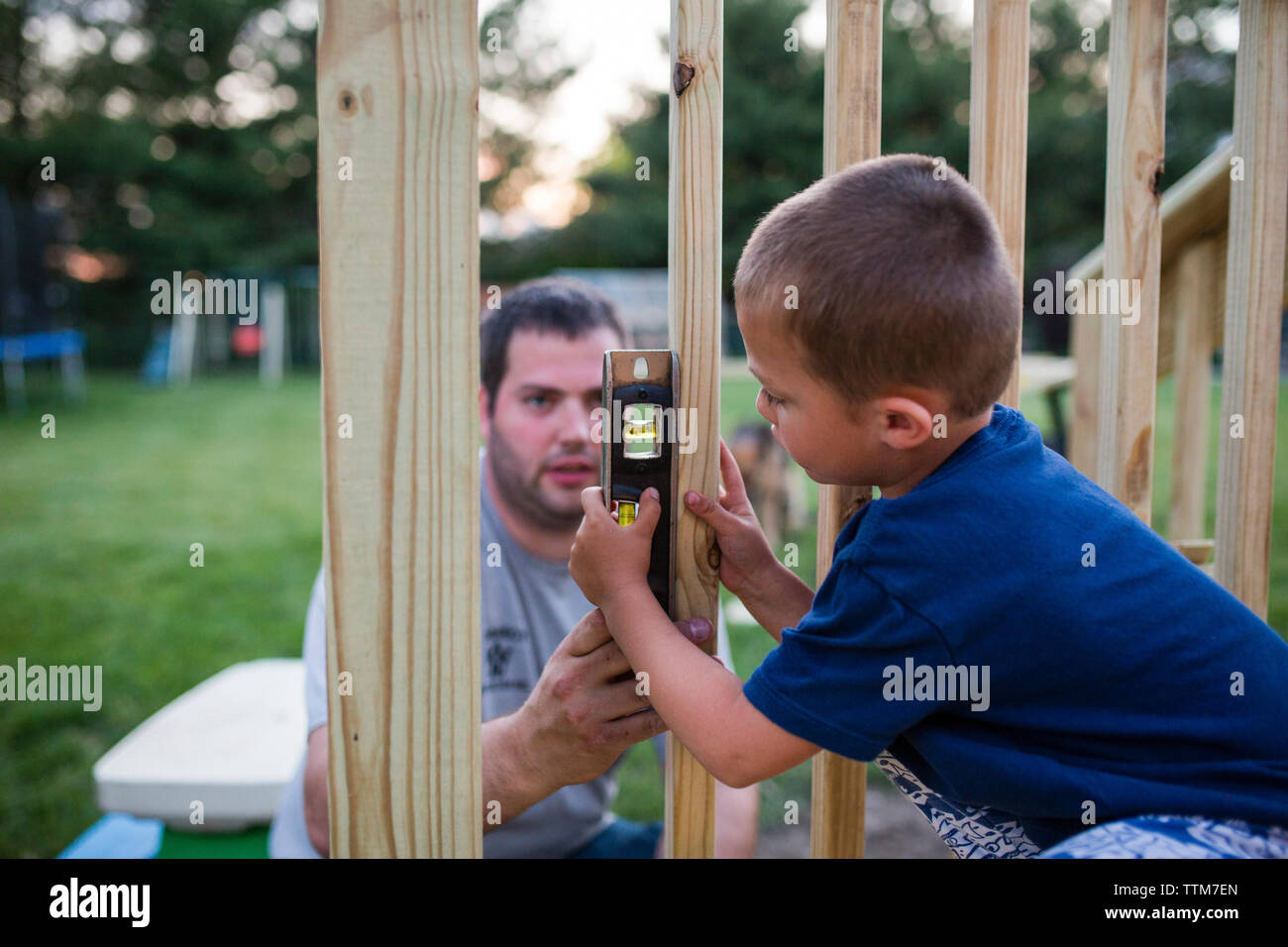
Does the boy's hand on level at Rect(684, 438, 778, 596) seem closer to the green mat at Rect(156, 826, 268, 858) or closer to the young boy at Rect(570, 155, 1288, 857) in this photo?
the young boy at Rect(570, 155, 1288, 857)

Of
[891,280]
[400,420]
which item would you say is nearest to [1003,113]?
[891,280]

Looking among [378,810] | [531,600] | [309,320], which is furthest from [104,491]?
[309,320]

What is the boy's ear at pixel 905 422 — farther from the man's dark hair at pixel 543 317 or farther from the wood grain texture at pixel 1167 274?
the wood grain texture at pixel 1167 274

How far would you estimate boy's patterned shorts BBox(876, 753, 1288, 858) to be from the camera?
1208mm

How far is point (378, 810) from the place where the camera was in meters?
1.21

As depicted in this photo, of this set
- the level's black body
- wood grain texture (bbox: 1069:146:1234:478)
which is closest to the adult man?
the level's black body

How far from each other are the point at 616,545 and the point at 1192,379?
2551 mm

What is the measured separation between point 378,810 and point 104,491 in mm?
8184

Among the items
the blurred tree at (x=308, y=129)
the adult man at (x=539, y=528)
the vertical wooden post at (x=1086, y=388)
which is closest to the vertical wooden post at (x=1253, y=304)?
the adult man at (x=539, y=528)

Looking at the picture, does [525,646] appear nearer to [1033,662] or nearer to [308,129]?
[1033,662]

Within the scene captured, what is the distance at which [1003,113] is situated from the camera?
1467 mm

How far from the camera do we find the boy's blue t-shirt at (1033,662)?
4.02ft
